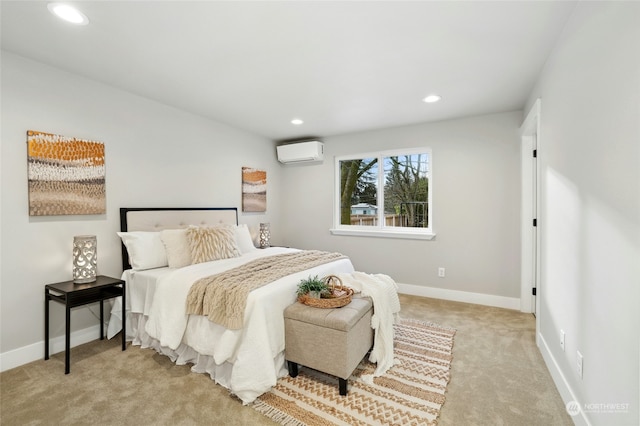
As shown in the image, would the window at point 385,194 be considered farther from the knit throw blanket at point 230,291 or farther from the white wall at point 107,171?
the knit throw blanket at point 230,291

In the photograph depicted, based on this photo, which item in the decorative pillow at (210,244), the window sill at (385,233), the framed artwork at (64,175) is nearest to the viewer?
the framed artwork at (64,175)

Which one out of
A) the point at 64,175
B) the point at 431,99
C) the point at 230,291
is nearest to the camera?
the point at 230,291

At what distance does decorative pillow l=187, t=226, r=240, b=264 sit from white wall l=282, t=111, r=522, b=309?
2.08m

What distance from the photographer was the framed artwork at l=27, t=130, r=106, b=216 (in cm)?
242

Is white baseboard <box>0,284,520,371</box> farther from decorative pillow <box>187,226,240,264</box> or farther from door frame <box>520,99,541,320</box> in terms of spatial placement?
decorative pillow <box>187,226,240,264</box>

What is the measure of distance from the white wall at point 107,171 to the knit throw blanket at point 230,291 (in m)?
1.32

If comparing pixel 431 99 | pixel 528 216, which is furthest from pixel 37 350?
pixel 528 216

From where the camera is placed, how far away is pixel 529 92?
9.87 ft

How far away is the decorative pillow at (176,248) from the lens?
2840mm

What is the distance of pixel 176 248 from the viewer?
9.48 ft

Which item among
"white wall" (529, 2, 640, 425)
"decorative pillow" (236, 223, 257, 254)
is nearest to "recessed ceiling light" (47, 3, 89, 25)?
"decorative pillow" (236, 223, 257, 254)

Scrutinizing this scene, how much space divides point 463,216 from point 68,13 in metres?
4.24

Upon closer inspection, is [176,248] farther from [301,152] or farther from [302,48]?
[301,152]

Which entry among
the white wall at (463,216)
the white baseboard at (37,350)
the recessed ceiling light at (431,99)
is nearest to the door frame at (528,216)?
the white wall at (463,216)
